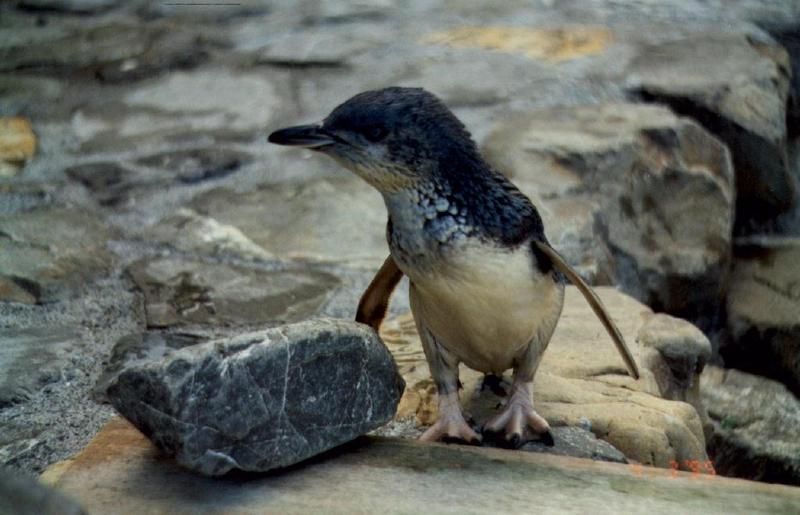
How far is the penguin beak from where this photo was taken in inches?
80.5

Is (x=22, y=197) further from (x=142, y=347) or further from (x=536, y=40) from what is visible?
(x=536, y=40)

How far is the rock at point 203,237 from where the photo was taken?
10.3 feet

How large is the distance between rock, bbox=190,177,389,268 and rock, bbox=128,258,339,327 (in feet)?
0.51

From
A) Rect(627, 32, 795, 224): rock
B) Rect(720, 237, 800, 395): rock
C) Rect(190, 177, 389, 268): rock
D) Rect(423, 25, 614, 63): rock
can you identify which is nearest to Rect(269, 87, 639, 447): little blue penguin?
Rect(190, 177, 389, 268): rock

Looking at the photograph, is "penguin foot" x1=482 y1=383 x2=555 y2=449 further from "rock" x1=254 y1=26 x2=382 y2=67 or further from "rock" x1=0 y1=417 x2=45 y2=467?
"rock" x1=254 y1=26 x2=382 y2=67

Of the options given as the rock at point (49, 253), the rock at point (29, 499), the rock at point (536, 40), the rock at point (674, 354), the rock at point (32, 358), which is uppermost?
the rock at point (29, 499)

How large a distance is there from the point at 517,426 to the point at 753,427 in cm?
129

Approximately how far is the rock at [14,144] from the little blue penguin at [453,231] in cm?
183

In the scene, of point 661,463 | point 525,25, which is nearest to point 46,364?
point 661,463

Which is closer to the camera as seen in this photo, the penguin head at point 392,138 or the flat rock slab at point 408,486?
the flat rock slab at point 408,486

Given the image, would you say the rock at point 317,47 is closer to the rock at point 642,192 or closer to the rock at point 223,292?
the rock at point 642,192

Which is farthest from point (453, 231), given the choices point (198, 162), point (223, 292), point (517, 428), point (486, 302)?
point (198, 162)
